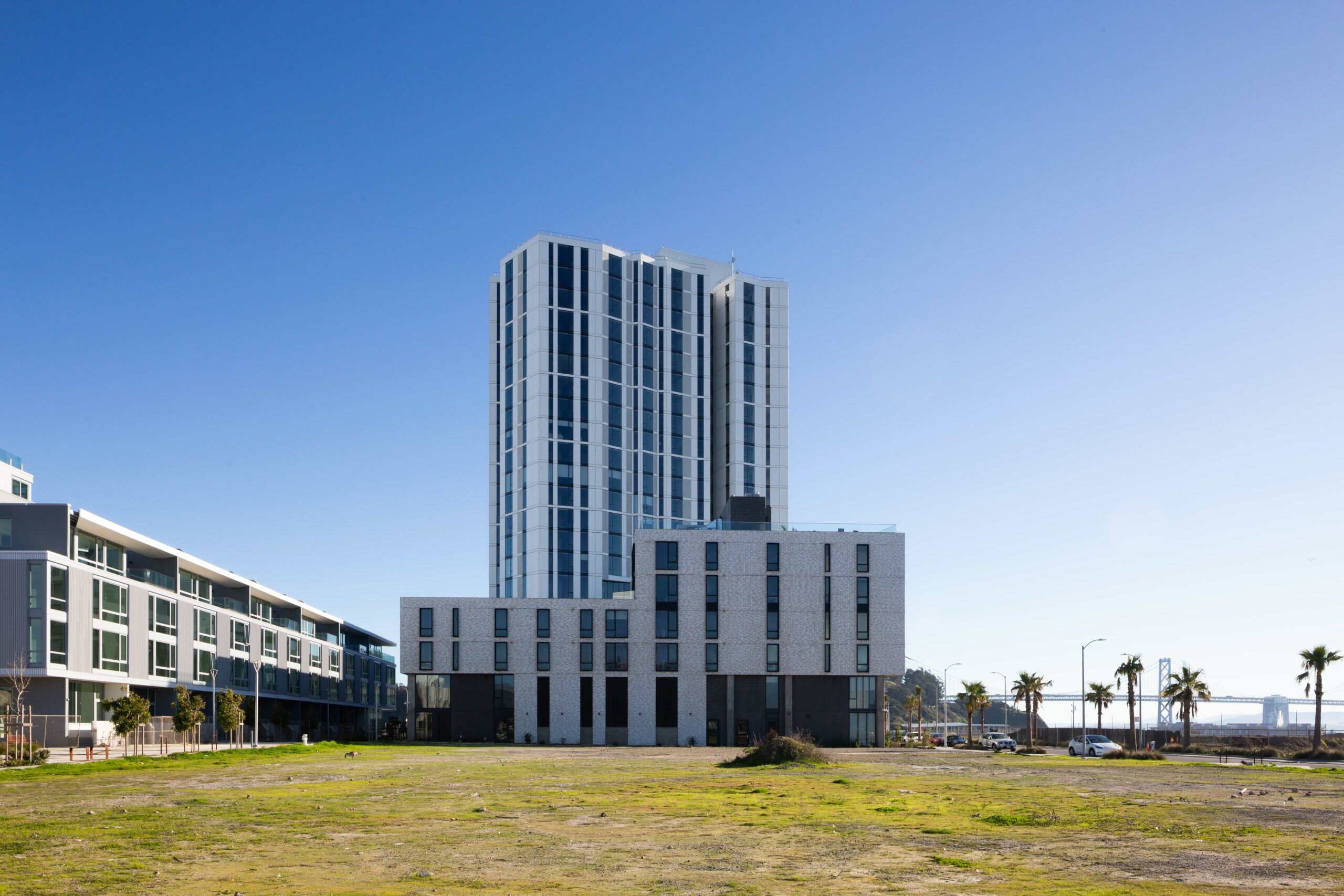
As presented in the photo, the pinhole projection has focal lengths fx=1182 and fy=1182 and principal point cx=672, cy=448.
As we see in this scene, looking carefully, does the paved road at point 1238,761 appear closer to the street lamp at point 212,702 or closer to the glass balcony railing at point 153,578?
the street lamp at point 212,702

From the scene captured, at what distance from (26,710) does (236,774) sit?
103 ft

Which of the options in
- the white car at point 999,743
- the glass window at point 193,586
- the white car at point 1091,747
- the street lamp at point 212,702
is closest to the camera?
the white car at point 1091,747

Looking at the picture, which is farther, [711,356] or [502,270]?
[711,356]

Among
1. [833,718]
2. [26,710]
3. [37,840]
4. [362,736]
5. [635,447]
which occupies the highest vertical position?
[635,447]

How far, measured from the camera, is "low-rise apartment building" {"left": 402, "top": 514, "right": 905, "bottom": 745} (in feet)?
340

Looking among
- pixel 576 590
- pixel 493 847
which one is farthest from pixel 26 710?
pixel 576 590

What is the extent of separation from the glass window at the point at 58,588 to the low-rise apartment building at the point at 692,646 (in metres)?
34.2

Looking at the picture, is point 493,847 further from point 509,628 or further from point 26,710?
point 509,628

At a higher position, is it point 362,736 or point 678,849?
point 678,849

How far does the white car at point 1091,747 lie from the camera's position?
279 feet

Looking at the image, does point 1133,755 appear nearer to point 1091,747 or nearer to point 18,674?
point 1091,747

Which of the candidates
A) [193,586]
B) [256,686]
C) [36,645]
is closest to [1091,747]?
[256,686]

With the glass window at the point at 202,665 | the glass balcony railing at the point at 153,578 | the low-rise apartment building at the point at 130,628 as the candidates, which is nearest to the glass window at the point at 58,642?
the low-rise apartment building at the point at 130,628

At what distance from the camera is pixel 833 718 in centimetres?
10400
